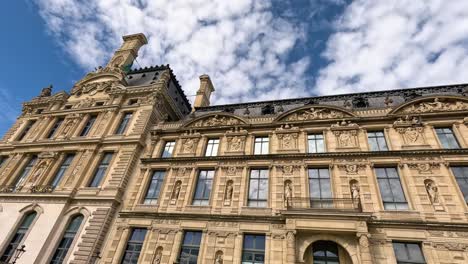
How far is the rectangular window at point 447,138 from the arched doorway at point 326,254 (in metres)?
9.91

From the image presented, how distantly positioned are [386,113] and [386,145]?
270cm

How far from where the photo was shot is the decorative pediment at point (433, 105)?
1809 centimetres

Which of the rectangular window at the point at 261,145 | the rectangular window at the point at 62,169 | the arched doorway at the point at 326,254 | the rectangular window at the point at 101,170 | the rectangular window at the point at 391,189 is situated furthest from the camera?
the rectangular window at the point at 62,169

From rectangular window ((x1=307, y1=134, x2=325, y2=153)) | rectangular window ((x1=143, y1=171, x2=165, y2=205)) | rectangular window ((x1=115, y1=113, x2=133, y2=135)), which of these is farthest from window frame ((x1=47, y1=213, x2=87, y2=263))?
rectangular window ((x1=307, y1=134, x2=325, y2=153))

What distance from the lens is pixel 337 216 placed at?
14.3 meters

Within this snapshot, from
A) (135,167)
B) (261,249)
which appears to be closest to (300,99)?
(261,249)

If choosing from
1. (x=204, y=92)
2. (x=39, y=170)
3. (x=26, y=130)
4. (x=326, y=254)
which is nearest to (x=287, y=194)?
(x=326, y=254)

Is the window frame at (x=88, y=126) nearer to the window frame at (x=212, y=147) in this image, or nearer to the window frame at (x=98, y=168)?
the window frame at (x=98, y=168)

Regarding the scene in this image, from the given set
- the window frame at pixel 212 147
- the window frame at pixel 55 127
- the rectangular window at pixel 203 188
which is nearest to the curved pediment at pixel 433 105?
the window frame at pixel 212 147

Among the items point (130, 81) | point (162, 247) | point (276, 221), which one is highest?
point (130, 81)

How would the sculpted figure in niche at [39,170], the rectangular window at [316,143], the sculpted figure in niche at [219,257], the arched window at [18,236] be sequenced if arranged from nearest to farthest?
the sculpted figure in niche at [219,257] < the rectangular window at [316,143] < the arched window at [18,236] < the sculpted figure in niche at [39,170]

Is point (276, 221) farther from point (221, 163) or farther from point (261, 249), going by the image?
point (221, 163)

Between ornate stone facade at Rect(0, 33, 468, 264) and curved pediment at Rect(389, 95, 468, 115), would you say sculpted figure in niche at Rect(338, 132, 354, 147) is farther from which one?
curved pediment at Rect(389, 95, 468, 115)

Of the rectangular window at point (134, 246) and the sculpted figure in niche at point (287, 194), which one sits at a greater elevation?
the sculpted figure in niche at point (287, 194)
